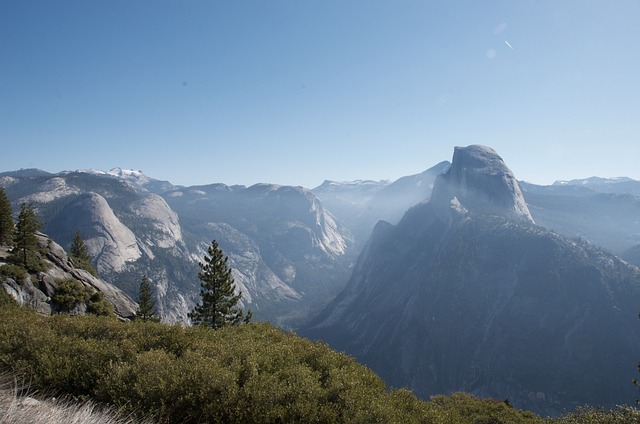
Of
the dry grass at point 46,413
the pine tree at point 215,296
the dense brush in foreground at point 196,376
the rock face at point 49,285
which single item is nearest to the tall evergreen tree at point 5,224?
the rock face at point 49,285

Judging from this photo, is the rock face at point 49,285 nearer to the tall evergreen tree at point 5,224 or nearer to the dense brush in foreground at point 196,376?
the tall evergreen tree at point 5,224

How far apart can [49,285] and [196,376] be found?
42897 mm

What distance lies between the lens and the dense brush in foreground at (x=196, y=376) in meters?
10.8

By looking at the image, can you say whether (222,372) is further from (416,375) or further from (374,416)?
(416,375)

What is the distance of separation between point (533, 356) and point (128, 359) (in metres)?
209

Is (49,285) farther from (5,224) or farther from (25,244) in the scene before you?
(5,224)

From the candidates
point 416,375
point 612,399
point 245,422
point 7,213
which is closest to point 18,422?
point 245,422

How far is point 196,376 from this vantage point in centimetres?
1122

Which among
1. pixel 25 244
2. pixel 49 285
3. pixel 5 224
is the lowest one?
pixel 49 285

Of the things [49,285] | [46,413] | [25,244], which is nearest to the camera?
[46,413]

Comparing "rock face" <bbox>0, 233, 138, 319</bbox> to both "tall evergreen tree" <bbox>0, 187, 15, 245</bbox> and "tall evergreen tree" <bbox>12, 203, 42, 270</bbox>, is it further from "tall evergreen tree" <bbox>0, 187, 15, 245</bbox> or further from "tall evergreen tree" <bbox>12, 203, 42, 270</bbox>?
"tall evergreen tree" <bbox>0, 187, 15, 245</bbox>

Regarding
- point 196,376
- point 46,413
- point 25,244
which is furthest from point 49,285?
point 196,376

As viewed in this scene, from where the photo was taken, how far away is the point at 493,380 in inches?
6826

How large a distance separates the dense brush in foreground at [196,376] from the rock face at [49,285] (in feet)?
92.3
